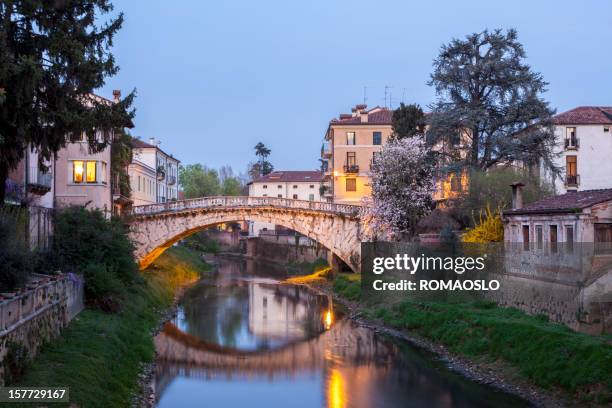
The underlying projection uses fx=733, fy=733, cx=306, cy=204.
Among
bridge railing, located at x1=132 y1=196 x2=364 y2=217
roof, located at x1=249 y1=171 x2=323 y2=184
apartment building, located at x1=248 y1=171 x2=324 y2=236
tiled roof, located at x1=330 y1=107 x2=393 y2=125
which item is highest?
tiled roof, located at x1=330 y1=107 x2=393 y2=125

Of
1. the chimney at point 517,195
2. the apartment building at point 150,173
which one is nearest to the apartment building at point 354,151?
the apartment building at point 150,173

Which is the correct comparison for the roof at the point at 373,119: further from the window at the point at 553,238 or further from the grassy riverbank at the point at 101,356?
the window at the point at 553,238

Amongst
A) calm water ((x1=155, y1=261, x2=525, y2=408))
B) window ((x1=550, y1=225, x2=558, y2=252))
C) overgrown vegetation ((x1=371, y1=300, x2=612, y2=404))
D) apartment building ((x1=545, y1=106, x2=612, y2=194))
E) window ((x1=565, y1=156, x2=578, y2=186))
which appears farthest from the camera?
window ((x1=565, y1=156, x2=578, y2=186))

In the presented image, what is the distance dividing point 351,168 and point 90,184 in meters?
29.9

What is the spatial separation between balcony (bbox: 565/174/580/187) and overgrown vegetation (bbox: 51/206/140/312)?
3219cm

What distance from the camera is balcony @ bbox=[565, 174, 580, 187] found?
52.9 metres

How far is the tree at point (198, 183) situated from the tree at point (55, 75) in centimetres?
8532

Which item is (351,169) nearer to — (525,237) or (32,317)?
(525,237)

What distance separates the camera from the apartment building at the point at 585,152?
52781mm

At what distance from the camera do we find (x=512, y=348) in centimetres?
2591

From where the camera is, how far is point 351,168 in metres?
69.5

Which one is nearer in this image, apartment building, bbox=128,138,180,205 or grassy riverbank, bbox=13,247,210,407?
grassy riverbank, bbox=13,247,210,407

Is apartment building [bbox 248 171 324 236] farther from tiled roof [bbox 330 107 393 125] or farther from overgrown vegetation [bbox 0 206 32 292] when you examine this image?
overgrown vegetation [bbox 0 206 32 292]

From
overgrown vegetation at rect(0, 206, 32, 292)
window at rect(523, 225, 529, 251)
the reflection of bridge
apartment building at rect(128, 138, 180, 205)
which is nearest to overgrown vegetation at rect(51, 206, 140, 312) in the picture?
the reflection of bridge
